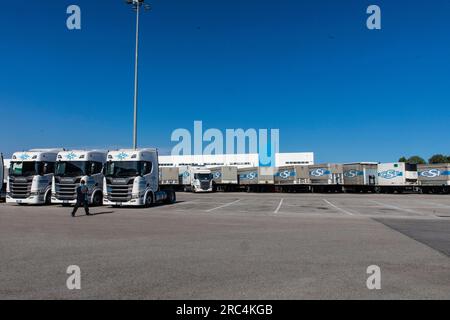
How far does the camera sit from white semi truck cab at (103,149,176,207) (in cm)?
1930

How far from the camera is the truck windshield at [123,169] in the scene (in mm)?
19391

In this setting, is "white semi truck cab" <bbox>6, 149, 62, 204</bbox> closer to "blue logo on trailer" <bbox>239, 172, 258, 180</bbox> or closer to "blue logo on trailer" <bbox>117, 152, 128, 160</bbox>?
"blue logo on trailer" <bbox>117, 152, 128, 160</bbox>

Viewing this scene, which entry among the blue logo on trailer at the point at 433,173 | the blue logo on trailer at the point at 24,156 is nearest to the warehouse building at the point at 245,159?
the blue logo on trailer at the point at 433,173

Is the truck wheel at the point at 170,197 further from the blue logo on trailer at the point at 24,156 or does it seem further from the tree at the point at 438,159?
the tree at the point at 438,159

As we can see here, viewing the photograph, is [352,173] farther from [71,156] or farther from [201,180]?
[71,156]

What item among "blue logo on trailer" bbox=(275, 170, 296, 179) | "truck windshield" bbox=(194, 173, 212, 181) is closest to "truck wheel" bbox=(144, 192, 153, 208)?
"truck windshield" bbox=(194, 173, 212, 181)

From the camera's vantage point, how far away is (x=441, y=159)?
374 feet

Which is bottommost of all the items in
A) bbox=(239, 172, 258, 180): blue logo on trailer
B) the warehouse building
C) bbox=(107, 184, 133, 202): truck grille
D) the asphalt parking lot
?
the asphalt parking lot

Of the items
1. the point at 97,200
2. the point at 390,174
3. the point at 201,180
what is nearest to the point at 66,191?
the point at 97,200

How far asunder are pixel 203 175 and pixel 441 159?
335 feet

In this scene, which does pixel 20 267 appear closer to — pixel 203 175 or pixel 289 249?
pixel 289 249

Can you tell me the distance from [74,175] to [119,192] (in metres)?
3.08

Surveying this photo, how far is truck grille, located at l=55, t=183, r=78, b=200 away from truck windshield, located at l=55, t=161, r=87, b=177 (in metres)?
0.59
